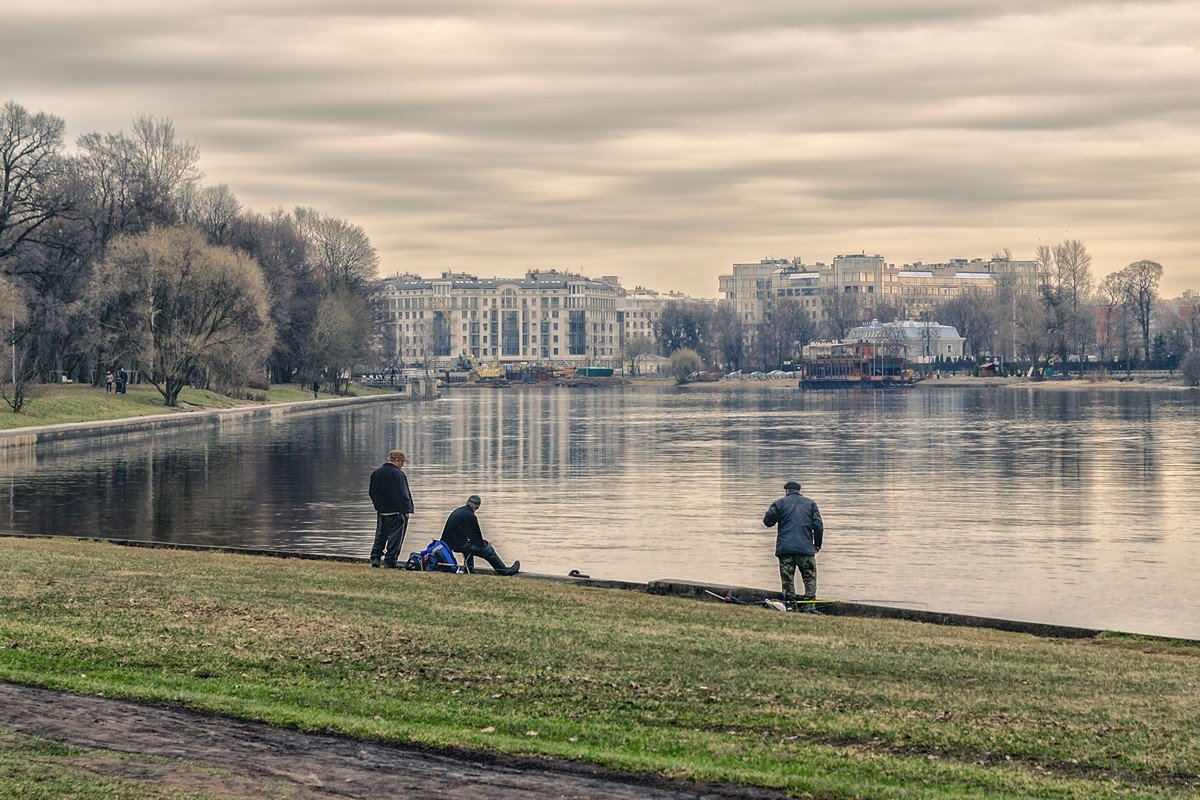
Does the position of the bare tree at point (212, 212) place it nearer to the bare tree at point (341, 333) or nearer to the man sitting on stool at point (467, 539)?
the bare tree at point (341, 333)

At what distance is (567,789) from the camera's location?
10.3 metres

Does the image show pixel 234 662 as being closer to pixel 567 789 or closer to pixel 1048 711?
pixel 567 789

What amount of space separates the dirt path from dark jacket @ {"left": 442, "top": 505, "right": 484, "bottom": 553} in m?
12.8

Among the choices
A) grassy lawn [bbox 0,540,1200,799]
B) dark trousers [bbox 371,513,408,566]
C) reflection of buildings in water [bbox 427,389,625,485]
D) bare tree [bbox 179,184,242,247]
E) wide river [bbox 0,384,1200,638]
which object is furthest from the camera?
bare tree [bbox 179,184,242,247]

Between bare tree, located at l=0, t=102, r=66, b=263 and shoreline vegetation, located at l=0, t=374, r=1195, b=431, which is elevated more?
bare tree, located at l=0, t=102, r=66, b=263

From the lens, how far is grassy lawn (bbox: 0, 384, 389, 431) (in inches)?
3127

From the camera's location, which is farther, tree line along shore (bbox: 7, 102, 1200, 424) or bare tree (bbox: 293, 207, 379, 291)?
bare tree (bbox: 293, 207, 379, 291)

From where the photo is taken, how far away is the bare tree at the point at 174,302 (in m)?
100

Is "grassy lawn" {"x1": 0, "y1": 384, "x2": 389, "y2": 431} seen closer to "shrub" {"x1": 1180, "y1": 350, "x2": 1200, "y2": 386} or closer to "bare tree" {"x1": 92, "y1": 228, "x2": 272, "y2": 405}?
"bare tree" {"x1": 92, "y1": 228, "x2": 272, "y2": 405}

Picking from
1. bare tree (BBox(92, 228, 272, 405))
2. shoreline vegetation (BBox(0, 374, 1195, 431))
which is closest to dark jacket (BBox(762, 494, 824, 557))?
shoreline vegetation (BBox(0, 374, 1195, 431))

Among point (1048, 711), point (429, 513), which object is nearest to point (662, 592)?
point (1048, 711)

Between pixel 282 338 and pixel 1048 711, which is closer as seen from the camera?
pixel 1048 711

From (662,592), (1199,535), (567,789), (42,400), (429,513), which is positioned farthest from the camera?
(42,400)

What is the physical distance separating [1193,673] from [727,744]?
275 inches
